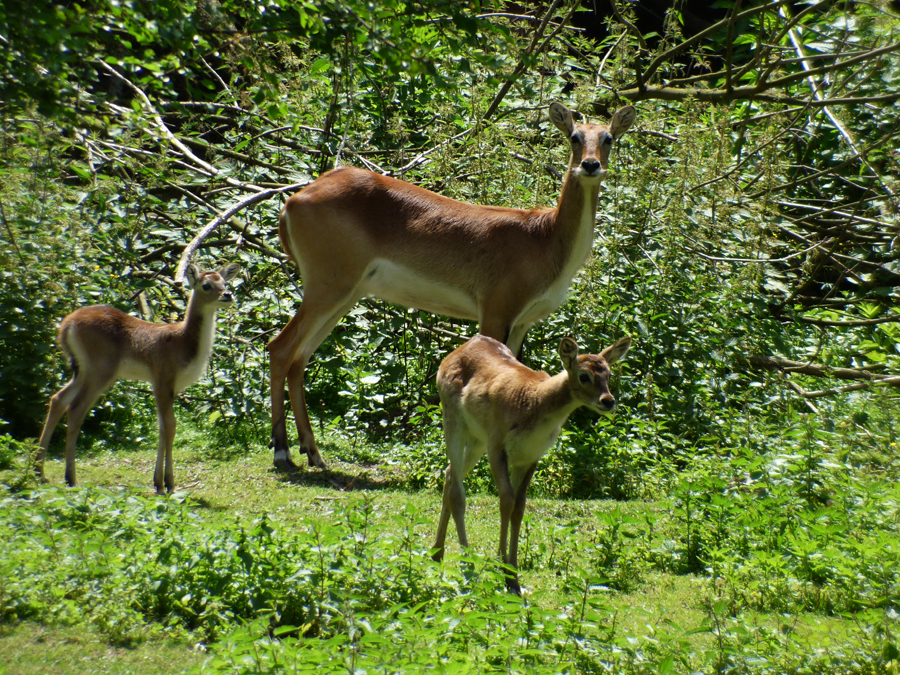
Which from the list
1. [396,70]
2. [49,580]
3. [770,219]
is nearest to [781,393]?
[770,219]

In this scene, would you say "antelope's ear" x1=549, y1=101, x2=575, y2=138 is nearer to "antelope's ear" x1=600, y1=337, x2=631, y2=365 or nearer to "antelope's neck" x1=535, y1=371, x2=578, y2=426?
"antelope's ear" x1=600, y1=337, x2=631, y2=365

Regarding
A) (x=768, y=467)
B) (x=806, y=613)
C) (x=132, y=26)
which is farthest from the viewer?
(x=768, y=467)

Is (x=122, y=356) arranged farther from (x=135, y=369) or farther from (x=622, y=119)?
(x=622, y=119)

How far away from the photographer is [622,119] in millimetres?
7648

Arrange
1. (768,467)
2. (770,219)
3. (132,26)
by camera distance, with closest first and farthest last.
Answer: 1. (132,26)
2. (768,467)
3. (770,219)

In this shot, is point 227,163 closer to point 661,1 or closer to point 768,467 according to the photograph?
point 768,467

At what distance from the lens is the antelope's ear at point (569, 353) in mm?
4895

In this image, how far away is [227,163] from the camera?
10148 millimetres

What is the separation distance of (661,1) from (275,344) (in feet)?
37.1

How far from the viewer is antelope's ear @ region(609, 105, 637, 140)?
298 inches

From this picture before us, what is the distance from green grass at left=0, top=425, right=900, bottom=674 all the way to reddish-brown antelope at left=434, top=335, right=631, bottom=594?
1.70 ft

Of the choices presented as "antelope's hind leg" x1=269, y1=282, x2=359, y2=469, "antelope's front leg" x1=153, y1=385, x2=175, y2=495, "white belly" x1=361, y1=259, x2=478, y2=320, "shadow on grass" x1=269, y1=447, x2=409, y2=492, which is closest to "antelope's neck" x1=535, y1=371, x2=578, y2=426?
"shadow on grass" x1=269, y1=447, x2=409, y2=492

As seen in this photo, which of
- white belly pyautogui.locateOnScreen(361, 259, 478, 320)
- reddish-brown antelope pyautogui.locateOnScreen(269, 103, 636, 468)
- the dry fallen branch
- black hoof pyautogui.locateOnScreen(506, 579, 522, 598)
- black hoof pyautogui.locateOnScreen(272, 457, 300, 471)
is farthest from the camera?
the dry fallen branch

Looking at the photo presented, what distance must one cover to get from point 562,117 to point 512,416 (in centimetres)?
354
